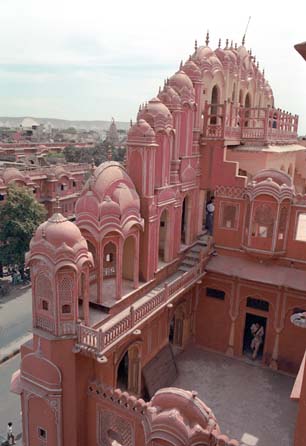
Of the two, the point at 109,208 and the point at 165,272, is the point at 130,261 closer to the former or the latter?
the point at 165,272

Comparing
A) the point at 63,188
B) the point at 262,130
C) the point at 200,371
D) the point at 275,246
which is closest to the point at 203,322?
the point at 200,371

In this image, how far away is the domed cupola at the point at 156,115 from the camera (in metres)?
14.2

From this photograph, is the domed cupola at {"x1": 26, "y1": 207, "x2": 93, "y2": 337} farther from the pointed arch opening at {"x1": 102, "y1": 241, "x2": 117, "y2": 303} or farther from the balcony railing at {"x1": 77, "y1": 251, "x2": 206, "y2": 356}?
the pointed arch opening at {"x1": 102, "y1": 241, "x2": 117, "y2": 303}

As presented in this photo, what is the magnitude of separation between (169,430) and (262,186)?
1022cm

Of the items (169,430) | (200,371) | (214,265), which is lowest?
(200,371)

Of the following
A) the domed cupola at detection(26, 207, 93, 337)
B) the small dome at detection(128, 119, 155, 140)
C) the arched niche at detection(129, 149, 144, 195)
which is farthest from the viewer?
the arched niche at detection(129, 149, 144, 195)

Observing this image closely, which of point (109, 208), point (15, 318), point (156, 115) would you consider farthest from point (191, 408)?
point (15, 318)

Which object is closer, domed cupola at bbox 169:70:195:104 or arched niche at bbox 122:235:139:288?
arched niche at bbox 122:235:139:288

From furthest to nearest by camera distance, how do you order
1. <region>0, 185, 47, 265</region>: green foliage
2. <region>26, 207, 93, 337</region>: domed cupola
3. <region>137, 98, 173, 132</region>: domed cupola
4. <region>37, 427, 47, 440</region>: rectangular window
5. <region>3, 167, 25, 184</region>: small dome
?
<region>3, 167, 25, 184</region>: small dome < <region>0, 185, 47, 265</region>: green foliage < <region>137, 98, 173, 132</region>: domed cupola < <region>37, 427, 47, 440</region>: rectangular window < <region>26, 207, 93, 337</region>: domed cupola

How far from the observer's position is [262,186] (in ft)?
51.9

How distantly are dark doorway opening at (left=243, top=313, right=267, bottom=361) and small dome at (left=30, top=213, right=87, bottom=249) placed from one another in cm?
1037

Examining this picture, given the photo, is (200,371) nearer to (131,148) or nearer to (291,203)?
(291,203)

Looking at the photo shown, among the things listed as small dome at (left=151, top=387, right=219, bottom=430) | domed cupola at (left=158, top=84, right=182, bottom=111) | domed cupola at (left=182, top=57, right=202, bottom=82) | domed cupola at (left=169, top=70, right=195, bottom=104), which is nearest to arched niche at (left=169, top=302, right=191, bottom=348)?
small dome at (left=151, top=387, right=219, bottom=430)

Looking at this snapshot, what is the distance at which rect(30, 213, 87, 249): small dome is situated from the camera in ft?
33.8
